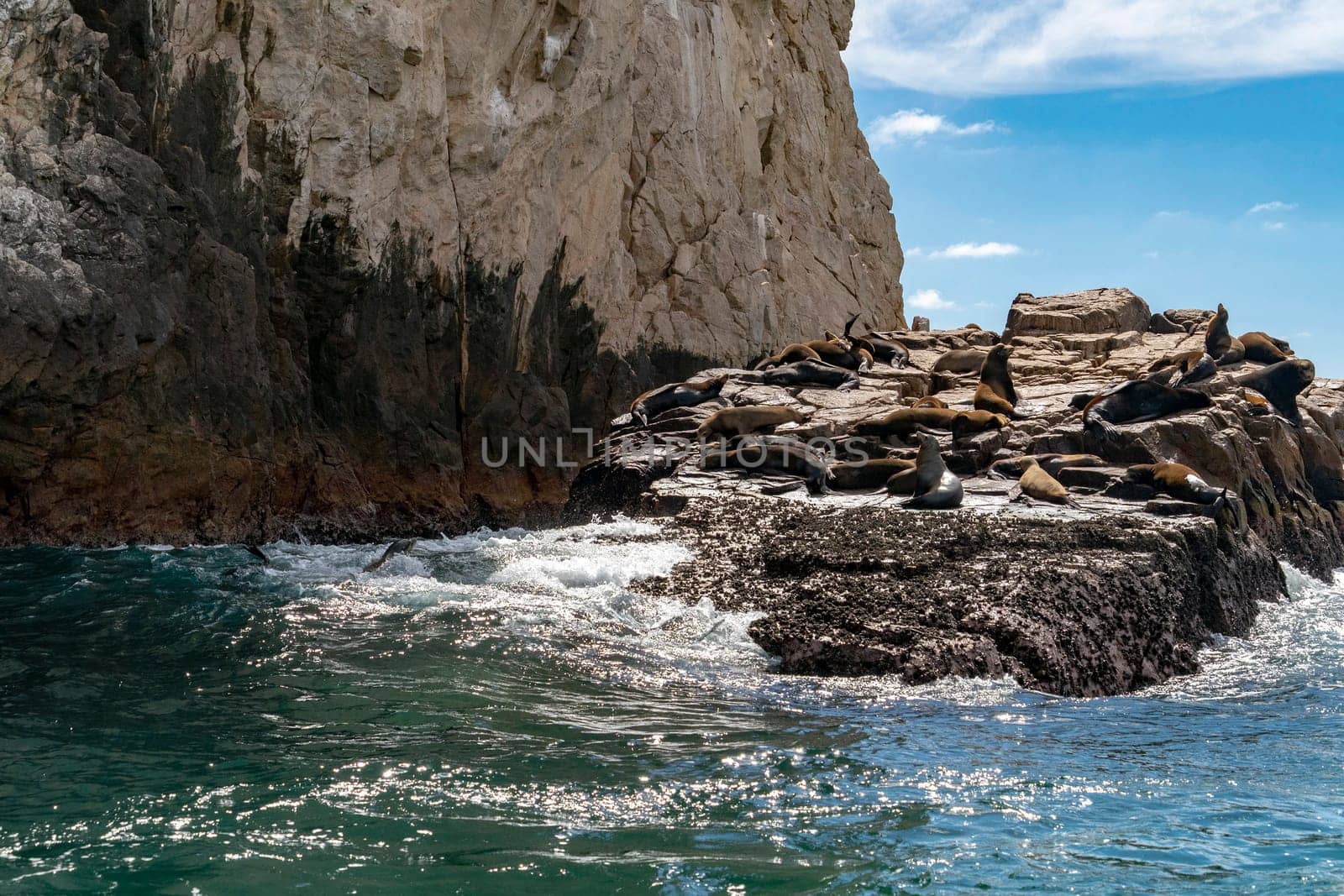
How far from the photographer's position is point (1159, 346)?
707 inches

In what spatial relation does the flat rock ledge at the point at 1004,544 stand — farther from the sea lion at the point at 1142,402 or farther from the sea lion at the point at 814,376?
the sea lion at the point at 814,376

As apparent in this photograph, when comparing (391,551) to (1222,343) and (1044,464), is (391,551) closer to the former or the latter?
(1044,464)

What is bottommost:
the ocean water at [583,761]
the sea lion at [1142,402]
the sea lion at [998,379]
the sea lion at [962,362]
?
the ocean water at [583,761]

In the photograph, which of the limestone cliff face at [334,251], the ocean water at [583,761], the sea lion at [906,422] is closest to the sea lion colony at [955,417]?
the sea lion at [906,422]

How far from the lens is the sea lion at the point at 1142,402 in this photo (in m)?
12.2

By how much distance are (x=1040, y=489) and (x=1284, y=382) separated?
7.04 m

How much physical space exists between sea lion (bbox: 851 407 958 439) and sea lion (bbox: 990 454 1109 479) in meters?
1.03

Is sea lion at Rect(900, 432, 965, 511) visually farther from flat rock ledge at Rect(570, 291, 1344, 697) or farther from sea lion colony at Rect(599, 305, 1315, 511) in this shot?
flat rock ledge at Rect(570, 291, 1344, 697)

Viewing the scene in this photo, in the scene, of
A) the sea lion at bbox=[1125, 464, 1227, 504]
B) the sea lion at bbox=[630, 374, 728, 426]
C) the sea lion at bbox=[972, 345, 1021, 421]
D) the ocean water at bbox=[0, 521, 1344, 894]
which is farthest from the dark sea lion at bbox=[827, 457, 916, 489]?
the sea lion at bbox=[630, 374, 728, 426]

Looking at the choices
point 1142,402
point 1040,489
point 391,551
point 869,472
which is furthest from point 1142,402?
point 391,551

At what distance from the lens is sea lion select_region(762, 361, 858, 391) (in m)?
15.3

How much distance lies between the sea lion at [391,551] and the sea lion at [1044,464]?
5.77m

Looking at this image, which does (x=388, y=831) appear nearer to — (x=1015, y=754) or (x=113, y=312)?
(x=1015, y=754)

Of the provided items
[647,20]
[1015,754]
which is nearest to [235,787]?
[1015,754]
